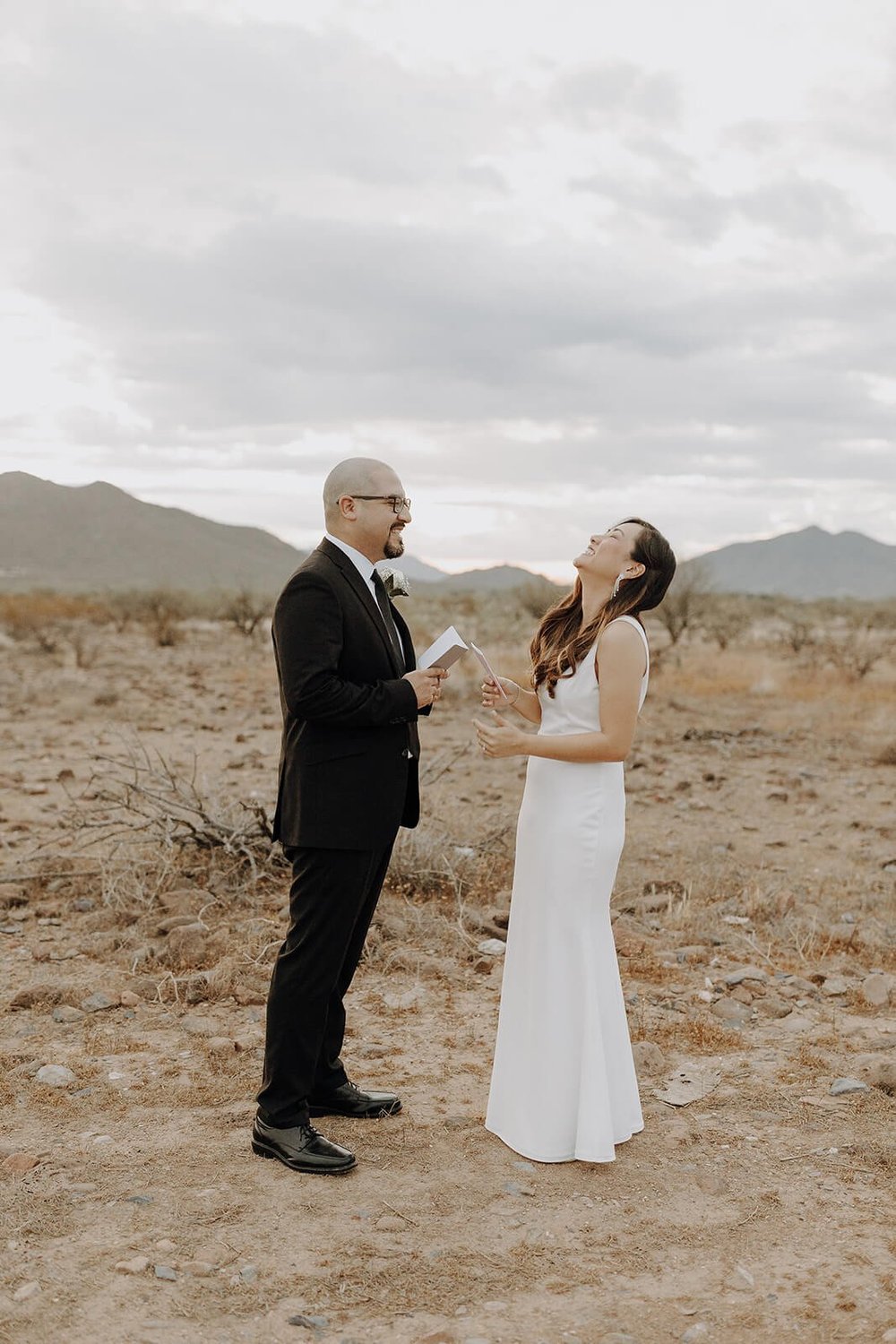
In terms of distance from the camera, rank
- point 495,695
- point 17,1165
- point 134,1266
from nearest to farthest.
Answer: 1. point 134,1266
2. point 17,1165
3. point 495,695

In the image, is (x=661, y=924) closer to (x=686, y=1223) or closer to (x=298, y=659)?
(x=686, y=1223)

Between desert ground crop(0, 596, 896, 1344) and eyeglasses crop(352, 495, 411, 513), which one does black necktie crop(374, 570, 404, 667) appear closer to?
eyeglasses crop(352, 495, 411, 513)

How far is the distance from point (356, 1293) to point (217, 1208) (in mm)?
582

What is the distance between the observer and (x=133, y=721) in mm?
13219

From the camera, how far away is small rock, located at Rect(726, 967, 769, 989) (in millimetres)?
5426

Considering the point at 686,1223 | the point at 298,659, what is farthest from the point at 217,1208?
the point at 298,659

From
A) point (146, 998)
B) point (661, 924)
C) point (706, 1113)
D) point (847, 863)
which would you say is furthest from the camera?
point (847, 863)

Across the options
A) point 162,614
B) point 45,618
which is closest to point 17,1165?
point 45,618

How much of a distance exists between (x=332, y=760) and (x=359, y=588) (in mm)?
526

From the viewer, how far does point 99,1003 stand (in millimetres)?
5012

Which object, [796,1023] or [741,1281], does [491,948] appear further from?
[741,1281]

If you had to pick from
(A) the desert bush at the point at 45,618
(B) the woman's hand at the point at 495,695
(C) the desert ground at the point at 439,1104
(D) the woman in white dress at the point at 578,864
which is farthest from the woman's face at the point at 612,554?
(A) the desert bush at the point at 45,618

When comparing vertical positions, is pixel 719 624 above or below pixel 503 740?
above

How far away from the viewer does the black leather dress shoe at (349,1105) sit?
401cm
